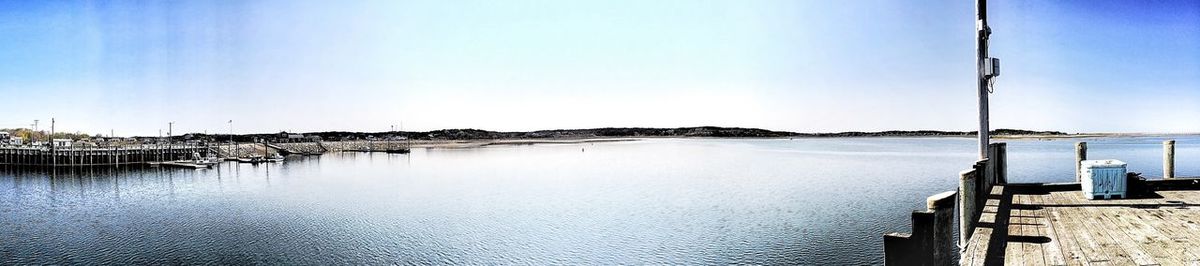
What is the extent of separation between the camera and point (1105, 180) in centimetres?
959

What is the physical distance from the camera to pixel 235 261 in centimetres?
1556

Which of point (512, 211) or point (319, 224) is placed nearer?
point (319, 224)

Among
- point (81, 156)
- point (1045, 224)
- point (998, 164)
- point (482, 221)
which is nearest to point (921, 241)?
point (1045, 224)

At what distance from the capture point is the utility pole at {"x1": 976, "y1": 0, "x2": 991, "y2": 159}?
10.6 m

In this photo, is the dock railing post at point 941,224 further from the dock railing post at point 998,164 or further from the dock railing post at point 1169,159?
the dock railing post at point 1169,159

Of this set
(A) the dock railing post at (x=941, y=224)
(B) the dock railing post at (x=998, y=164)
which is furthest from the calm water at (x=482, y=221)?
(A) the dock railing post at (x=941, y=224)

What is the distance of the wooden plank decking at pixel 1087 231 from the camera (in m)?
5.63

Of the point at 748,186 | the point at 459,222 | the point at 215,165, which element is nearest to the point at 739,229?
the point at 459,222

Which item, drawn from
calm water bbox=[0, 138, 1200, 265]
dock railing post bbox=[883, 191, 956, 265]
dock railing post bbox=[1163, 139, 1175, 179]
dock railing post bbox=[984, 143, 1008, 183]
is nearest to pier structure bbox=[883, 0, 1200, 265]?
dock railing post bbox=[883, 191, 956, 265]

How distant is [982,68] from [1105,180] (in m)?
2.30

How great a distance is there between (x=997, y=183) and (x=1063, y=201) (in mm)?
2674

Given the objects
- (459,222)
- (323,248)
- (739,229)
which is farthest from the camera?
(459,222)

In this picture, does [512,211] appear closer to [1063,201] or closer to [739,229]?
[739,229]

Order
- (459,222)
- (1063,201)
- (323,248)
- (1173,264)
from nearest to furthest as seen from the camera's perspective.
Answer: (1173,264), (1063,201), (323,248), (459,222)
